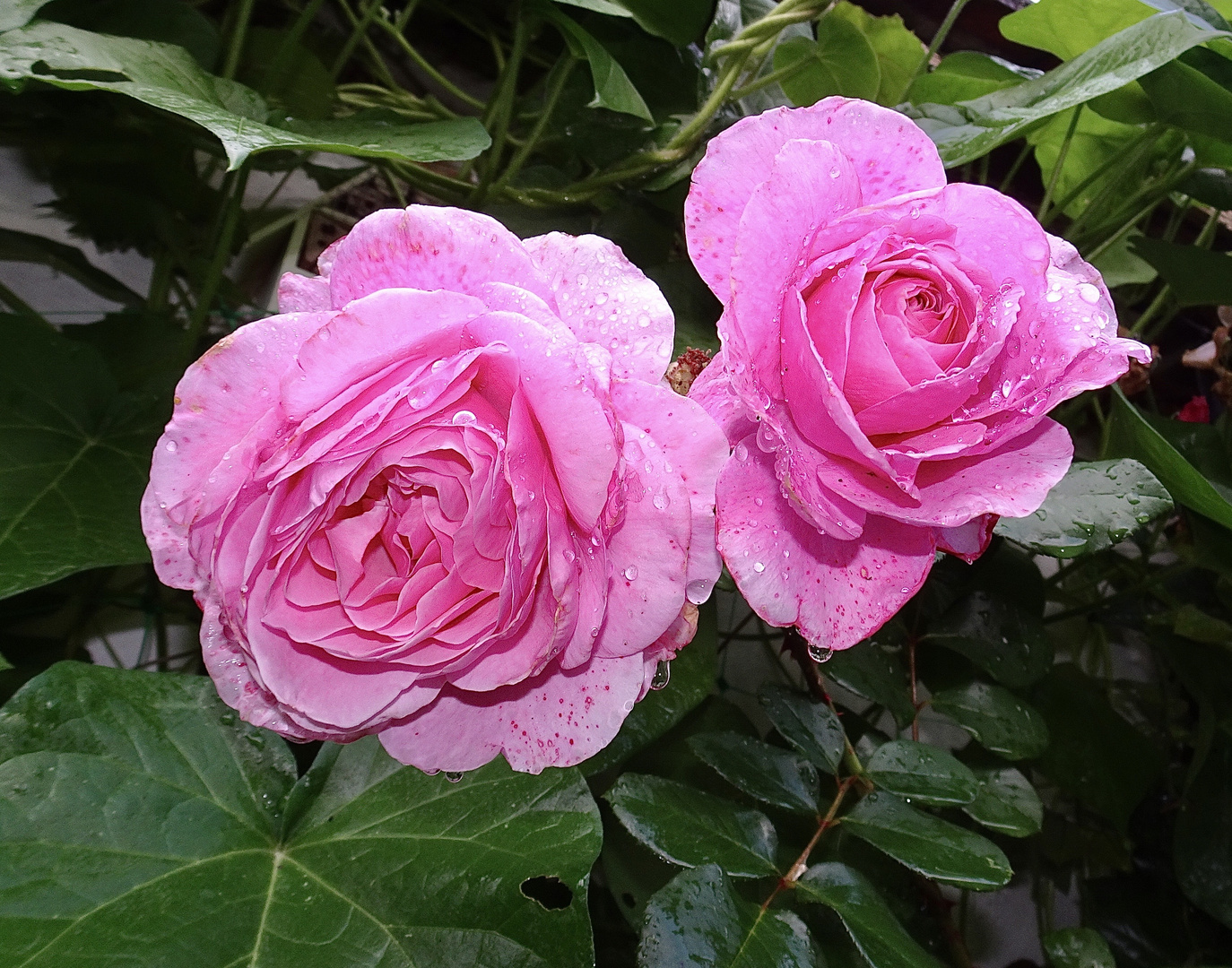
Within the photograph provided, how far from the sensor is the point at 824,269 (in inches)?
11.7

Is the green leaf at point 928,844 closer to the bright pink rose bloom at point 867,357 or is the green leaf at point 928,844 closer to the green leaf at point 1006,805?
the green leaf at point 1006,805

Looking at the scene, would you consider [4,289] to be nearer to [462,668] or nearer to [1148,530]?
[462,668]

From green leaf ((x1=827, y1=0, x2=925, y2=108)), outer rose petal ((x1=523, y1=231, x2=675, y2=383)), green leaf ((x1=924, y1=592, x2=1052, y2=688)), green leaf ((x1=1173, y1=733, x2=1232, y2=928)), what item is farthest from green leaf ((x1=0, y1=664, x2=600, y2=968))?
green leaf ((x1=1173, y1=733, x2=1232, y2=928))

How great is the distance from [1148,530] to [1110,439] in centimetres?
50

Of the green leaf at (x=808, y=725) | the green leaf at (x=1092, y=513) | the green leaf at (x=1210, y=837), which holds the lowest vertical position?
the green leaf at (x=1210, y=837)

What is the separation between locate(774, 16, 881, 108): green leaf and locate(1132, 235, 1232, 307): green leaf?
1.08ft

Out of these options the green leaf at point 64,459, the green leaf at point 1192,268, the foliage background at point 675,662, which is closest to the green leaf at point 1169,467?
the foliage background at point 675,662

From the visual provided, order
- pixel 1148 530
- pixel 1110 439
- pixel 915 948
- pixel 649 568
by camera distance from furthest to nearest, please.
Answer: pixel 1148 530 → pixel 1110 439 → pixel 915 948 → pixel 649 568

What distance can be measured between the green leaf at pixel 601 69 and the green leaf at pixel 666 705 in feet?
1.14

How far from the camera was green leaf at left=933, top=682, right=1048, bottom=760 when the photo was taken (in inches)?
21.3

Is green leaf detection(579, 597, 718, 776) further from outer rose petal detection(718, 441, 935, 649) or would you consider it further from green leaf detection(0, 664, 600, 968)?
outer rose petal detection(718, 441, 935, 649)

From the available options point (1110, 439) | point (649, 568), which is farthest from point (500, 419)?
point (1110, 439)

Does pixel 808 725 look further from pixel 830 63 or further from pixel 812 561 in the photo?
pixel 830 63

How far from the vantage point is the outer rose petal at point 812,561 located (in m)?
0.30
